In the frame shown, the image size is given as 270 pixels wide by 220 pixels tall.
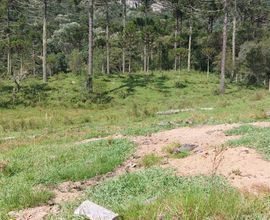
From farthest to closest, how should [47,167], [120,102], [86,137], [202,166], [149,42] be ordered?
[149,42]
[120,102]
[86,137]
[47,167]
[202,166]

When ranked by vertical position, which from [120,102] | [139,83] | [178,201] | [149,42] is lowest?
[120,102]

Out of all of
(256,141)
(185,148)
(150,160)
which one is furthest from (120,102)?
(150,160)

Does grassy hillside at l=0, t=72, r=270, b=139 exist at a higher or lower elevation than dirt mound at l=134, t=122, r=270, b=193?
lower

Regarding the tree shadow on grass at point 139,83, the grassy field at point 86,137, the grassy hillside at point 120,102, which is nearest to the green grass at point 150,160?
the grassy field at point 86,137

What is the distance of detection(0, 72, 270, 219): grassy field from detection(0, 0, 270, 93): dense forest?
3088 millimetres

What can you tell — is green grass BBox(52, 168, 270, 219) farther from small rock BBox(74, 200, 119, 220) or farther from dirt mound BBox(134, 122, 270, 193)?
dirt mound BBox(134, 122, 270, 193)

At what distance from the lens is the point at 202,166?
9.50m

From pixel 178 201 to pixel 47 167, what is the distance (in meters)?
5.41

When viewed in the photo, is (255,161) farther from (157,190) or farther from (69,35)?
(69,35)

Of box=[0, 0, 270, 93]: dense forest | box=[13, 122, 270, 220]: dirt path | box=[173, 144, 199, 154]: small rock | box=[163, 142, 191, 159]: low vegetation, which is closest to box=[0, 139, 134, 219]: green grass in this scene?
box=[13, 122, 270, 220]: dirt path

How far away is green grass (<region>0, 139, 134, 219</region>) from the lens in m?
8.01

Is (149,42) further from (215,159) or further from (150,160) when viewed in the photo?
(215,159)

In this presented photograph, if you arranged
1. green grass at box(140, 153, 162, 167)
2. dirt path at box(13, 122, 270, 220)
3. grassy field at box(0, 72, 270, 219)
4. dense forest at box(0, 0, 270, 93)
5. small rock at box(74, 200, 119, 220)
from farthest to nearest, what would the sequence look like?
1. dense forest at box(0, 0, 270, 93)
2. green grass at box(140, 153, 162, 167)
3. dirt path at box(13, 122, 270, 220)
4. grassy field at box(0, 72, 270, 219)
5. small rock at box(74, 200, 119, 220)

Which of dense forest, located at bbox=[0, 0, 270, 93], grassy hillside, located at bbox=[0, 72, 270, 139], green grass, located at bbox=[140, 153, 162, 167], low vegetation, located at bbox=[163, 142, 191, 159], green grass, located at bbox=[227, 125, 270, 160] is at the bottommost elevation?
grassy hillside, located at bbox=[0, 72, 270, 139]
